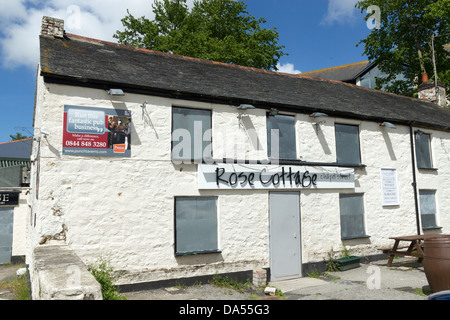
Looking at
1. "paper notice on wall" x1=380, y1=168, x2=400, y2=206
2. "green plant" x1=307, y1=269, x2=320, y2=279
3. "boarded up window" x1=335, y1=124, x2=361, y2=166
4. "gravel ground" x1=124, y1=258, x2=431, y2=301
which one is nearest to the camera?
"gravel ground" x1=124, y1=258, x2=431, y2=301

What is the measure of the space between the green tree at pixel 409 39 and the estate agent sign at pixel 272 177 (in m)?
14.7

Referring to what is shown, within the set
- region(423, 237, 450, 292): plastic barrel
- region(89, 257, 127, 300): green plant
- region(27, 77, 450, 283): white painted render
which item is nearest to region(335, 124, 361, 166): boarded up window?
region(27, 77, 450, 283): white painted render

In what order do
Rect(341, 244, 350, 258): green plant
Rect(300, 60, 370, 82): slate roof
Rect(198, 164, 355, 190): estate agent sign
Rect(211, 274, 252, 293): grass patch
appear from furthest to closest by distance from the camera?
Rect(300, 60, 370, 82): slate roof → Rect(341, 244, 350, 258): green plant → Rect(198, 164, 355, 190): estate agent sign → Rect(211, 274, 252, 293): grass patch

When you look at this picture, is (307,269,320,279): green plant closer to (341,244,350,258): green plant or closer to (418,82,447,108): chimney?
(341,244,350,258): green plant

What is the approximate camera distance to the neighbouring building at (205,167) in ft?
26.6

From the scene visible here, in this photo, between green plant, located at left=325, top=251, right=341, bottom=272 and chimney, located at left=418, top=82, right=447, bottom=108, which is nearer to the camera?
green plant, located at left=325, top=251, right=341, bottom=272

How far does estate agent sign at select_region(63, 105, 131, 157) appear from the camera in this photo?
8.11m

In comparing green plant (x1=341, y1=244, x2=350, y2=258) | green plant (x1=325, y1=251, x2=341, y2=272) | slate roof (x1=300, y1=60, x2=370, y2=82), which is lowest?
green plant (x1=325, y1=251, x2=341, y2=272)

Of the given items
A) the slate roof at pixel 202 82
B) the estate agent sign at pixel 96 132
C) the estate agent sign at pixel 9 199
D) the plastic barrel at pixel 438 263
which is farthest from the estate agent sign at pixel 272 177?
the estate agent sign at pixel 9 199

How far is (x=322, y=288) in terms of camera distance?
8.86 metres

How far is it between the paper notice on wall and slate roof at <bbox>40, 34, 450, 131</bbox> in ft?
6.22

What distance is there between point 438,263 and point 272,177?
4.45 m

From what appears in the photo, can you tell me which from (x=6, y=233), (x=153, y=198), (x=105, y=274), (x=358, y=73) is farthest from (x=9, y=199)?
(x=358, y=73)
